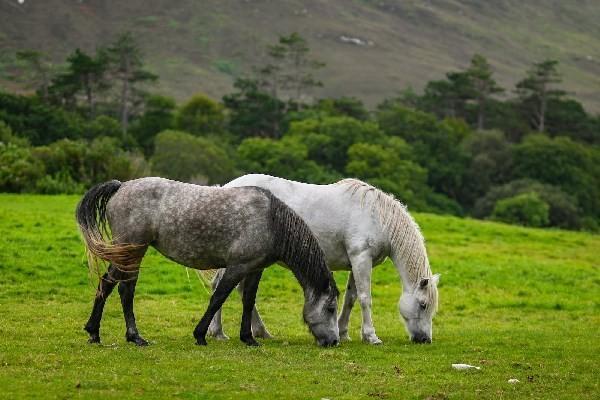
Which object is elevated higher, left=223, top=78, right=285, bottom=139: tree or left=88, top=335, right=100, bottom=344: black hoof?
left=88, top=335, right=100, bottom=344: black hoof

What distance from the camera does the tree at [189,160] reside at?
7175 centimetres

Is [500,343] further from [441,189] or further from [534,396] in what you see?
[441,189]

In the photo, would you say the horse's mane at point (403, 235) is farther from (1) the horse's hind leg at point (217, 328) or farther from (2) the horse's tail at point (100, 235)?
(2) the horse's tail at point (100, 235)

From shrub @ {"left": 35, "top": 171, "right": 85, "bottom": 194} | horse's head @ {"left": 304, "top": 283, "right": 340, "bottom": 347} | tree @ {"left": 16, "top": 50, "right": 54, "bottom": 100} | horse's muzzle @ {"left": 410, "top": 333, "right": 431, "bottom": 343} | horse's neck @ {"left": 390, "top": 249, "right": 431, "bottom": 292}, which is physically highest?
horse's neck @ {"left": 390, "top": 249, "right": 431, "bottom": 292}

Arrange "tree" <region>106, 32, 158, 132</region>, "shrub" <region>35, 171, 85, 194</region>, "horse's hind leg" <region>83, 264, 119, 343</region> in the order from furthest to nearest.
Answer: "tree" <region>106, 32, 158, 132</region> < "shrub" <region>35, 171, 85, 194</region> < "horse's hind leg" <region>83, 264, 119, 343</region>

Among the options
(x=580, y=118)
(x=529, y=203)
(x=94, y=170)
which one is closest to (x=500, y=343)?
(x=94, y=170)

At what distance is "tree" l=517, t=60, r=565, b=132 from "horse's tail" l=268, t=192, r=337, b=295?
10325cm

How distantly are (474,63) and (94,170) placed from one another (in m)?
90.0

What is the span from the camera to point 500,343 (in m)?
13.4

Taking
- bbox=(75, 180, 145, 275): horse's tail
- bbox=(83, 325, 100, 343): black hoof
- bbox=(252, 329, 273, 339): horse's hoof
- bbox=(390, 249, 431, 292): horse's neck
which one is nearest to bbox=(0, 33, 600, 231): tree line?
bbox=(252, 329, 273, 339): horse's hoof

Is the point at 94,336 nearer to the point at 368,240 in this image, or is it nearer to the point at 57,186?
the point at 368,240

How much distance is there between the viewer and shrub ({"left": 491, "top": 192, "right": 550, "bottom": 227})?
7356 centimetres

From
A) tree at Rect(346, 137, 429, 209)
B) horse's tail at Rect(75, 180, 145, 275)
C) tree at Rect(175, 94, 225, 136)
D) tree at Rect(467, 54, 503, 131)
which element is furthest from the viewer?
tree at Rect(467, 54, 503, 131)

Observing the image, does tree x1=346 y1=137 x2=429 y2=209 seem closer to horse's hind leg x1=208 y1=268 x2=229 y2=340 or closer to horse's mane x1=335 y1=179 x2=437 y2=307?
horse's mane x1=335 y1=179 x2=437 y2=307
